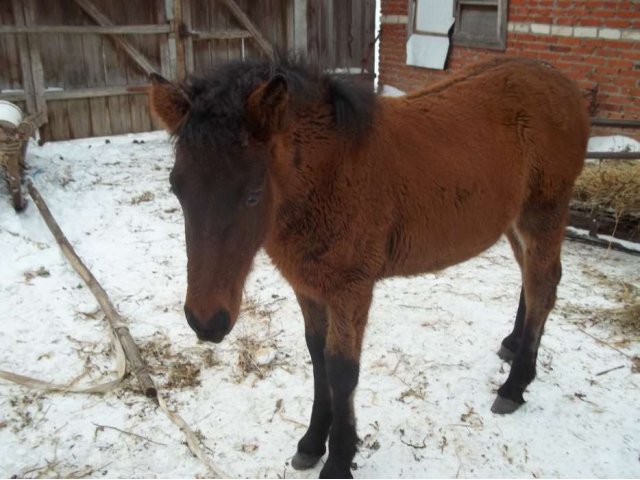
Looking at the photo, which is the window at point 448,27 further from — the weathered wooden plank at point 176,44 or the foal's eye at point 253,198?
the foal's eye at point 253,198

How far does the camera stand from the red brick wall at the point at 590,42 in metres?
6.62

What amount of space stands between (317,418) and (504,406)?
123 cm

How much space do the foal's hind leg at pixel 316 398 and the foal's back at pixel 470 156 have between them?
0.49 meters

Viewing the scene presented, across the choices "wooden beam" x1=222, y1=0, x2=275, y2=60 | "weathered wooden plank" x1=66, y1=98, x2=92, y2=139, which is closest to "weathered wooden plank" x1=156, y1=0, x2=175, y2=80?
"wooden beam" x1=222, y1=0, x2=275, y2=60

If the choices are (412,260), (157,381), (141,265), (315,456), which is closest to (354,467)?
(315,456)

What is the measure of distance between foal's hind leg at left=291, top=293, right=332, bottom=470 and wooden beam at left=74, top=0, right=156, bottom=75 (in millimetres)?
6797

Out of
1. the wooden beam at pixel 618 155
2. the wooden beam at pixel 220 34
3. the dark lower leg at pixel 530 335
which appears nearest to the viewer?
the dark lower leg at pixel 530 335

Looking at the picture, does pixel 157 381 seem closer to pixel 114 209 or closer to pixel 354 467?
pixel 354 467

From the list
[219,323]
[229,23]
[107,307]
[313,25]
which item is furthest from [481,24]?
[219,323]

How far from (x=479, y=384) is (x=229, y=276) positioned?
2.26 m

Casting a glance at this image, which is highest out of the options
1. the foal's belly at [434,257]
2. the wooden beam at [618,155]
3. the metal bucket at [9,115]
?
the metal bucket at [9,115]

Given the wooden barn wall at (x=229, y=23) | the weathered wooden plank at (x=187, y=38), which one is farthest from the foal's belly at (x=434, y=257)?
the weathered wooden plank at (x=187, y=38)

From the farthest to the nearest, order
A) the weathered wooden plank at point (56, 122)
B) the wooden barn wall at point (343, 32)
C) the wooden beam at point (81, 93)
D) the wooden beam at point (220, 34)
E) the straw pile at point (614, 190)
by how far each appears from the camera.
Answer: the wooden barn wall at point (343, 32) → the wooden beam at point (220, 34) → the weathered wooden plank at point (56, 122) → the wooden beam at point (81, 93) → the straw pile at point (614, 190)

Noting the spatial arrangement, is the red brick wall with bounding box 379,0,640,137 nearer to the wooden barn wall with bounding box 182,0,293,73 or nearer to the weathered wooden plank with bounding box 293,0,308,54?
the weathered wooden plank with bounding box 293,0,308,54
